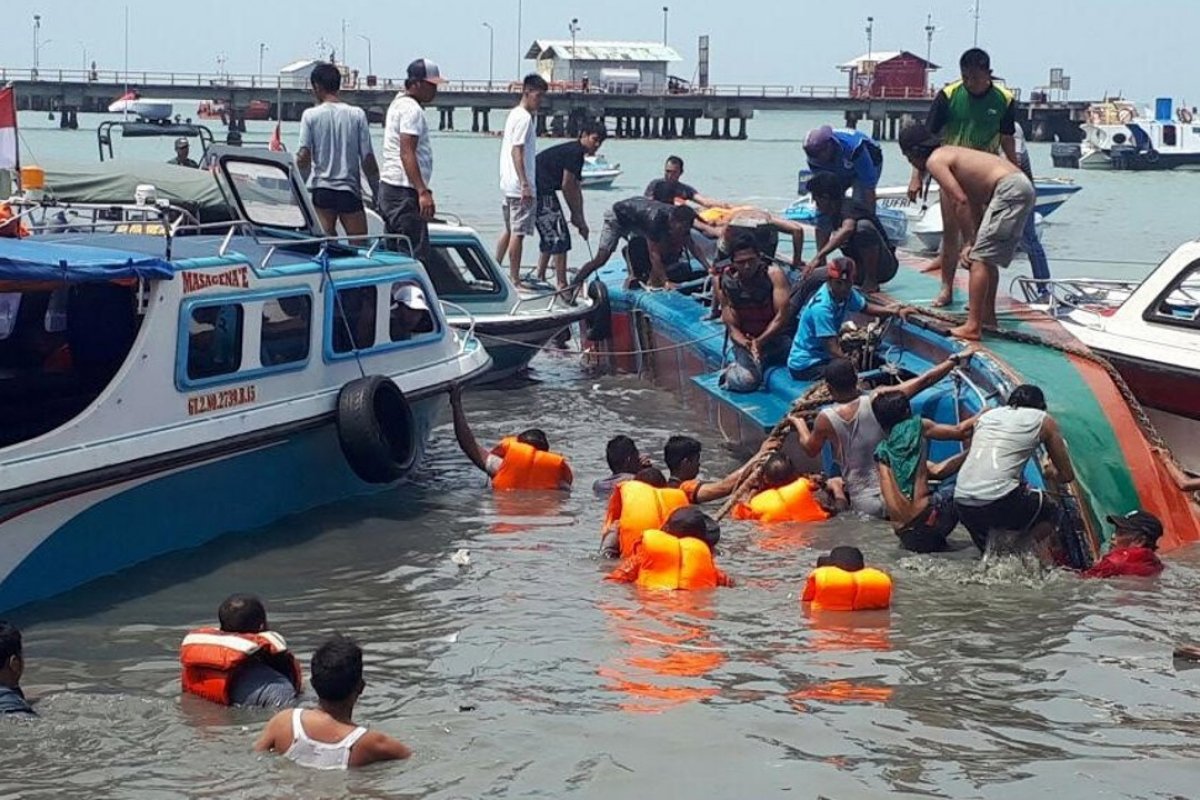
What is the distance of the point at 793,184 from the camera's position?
61625mm

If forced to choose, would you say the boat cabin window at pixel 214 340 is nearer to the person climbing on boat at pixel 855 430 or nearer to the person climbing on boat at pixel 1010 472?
the person climbing on boat at pixel 855 430

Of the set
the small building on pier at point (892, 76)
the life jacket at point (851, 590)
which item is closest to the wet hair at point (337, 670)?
the life jacket at point (851, 590)

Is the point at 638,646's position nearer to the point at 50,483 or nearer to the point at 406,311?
the point at 50,483

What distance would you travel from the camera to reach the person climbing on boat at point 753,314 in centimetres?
1455

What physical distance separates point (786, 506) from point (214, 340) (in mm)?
3870

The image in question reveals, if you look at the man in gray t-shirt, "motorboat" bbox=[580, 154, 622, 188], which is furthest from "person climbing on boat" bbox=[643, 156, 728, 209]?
"motorboat" bbox=[580, 154, 622, 188]

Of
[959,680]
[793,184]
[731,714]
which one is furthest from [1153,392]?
[793,184]

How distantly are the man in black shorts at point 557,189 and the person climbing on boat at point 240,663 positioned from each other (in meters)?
11.2

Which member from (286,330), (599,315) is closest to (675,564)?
(286,330)

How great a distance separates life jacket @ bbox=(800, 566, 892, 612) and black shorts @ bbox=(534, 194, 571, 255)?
9.95 metres

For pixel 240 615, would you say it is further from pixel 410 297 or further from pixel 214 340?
pixel 410 297

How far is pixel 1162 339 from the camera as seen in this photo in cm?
1302

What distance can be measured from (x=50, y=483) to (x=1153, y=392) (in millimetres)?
7489

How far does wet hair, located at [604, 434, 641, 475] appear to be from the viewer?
12.6 metres
